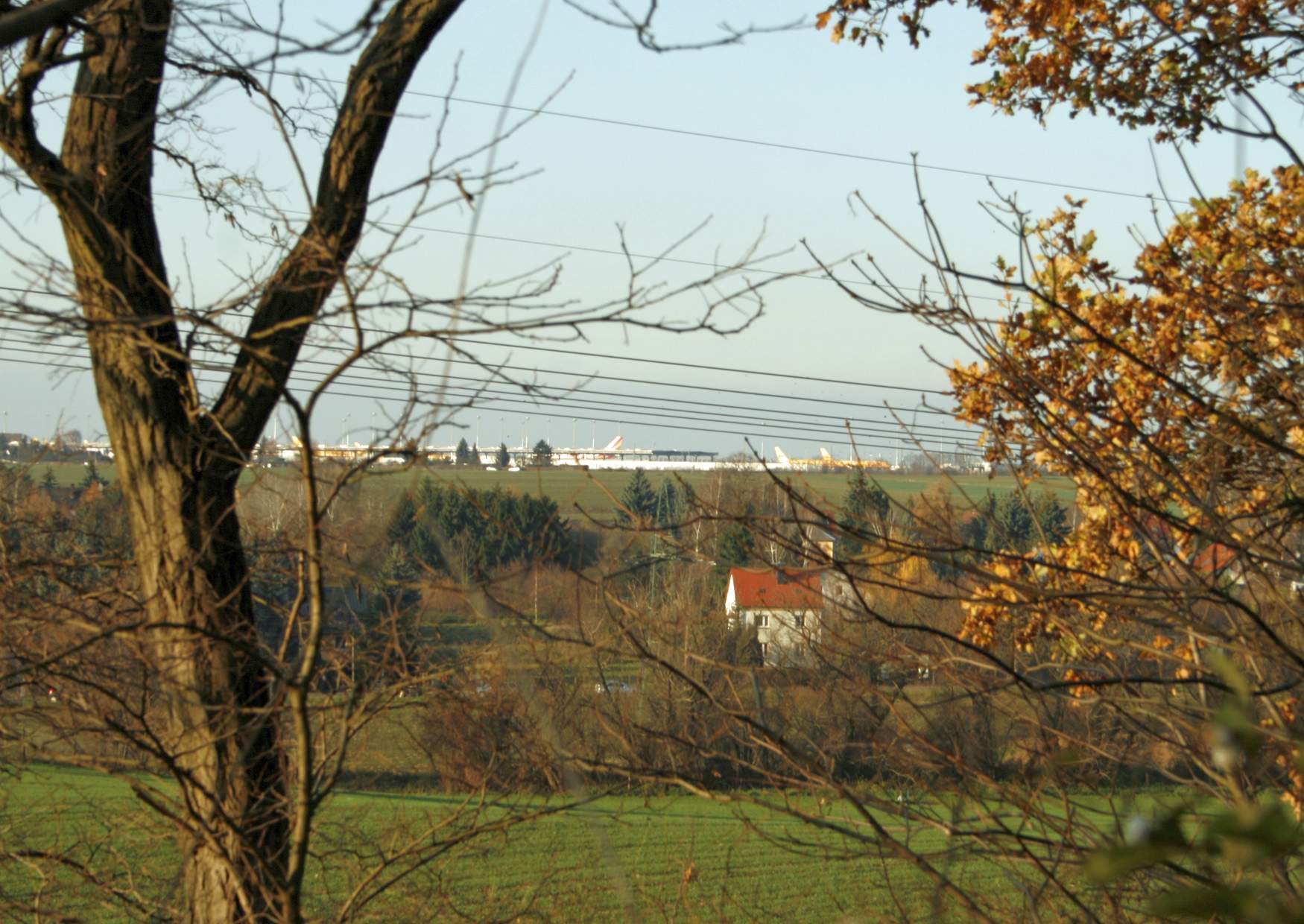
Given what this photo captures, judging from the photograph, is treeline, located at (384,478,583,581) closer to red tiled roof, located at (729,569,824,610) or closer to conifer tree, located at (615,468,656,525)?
conifer tree, located at (615,468,656,525)

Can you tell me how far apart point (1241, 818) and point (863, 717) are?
2.87 m

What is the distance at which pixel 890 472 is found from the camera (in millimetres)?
3303

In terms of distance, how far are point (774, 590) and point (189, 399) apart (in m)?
2.03

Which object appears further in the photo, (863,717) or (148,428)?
(148,428)

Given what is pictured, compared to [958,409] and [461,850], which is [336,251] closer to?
[958,409]

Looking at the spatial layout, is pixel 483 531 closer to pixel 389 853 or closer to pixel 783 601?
pixel 783 601

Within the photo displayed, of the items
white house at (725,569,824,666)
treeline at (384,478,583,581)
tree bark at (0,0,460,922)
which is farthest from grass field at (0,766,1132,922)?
treeline at (384,478,583,581)

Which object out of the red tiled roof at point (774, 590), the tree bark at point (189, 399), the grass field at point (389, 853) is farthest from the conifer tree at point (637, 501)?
the tree bark at point (189, 399)

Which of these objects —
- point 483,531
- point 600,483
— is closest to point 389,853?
point 483,531

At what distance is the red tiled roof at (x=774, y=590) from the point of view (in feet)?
10.3

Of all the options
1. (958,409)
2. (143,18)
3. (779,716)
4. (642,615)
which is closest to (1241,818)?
(642,615)

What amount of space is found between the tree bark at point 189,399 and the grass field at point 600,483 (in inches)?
9.8

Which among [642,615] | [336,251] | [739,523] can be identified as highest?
[336,251]

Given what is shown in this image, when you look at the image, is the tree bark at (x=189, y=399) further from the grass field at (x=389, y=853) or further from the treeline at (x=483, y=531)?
the grass field at (x=389, y=853)
